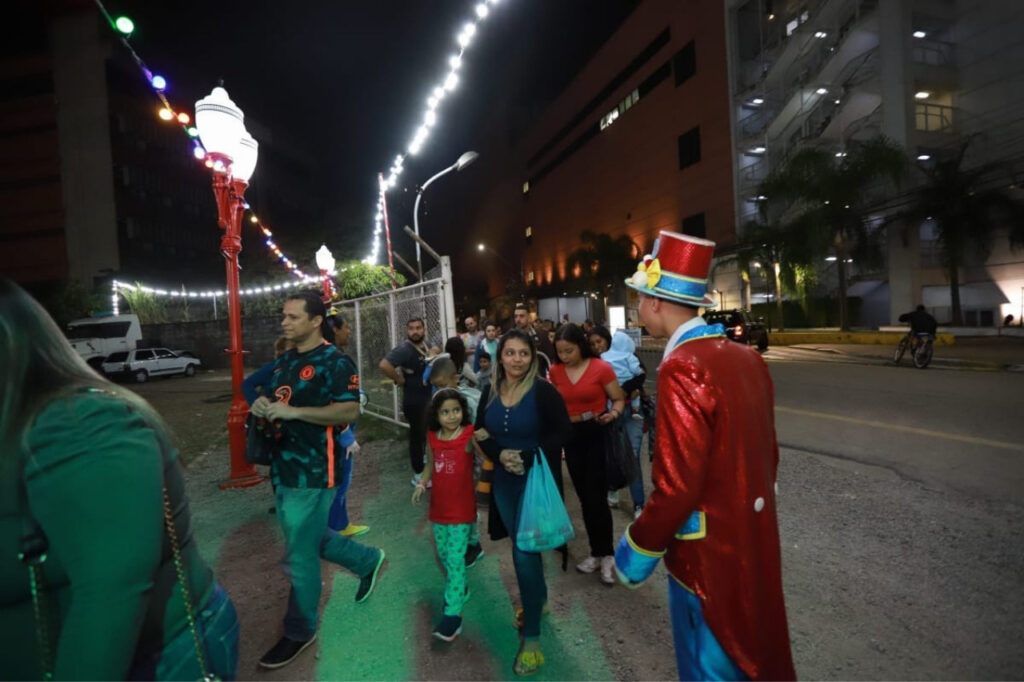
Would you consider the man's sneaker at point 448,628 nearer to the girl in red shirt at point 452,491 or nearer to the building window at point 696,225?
the girl in red shirt at point 452,491

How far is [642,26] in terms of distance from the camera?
40.5 metres

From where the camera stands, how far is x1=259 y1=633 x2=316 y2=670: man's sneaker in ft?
9.49

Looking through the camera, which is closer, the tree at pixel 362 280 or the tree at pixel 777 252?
the tree at pixel 362 280

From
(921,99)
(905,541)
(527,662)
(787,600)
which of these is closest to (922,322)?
(905,541)

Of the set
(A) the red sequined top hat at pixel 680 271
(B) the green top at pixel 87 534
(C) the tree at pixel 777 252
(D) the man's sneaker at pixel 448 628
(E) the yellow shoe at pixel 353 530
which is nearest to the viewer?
(B) the green top at pixel 87 534

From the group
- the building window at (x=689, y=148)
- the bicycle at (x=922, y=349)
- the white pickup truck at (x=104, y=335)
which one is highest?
the building window at (x=689, y=148)

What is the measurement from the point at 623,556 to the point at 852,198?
25.7 metres

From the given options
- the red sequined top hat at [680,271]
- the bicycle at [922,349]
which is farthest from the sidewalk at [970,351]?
the red sequined top hat at [680,271]

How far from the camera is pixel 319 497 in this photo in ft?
9.67

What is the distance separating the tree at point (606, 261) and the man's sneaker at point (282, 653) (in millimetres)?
39437

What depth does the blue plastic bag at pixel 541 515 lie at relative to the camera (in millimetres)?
2814

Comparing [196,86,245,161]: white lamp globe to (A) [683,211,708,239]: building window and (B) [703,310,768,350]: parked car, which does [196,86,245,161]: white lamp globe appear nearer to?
(B) [703,310,768,350]: parked car

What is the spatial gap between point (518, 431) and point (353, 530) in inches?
98.9

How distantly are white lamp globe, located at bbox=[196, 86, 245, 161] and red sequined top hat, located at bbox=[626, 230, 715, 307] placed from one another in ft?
19.4
